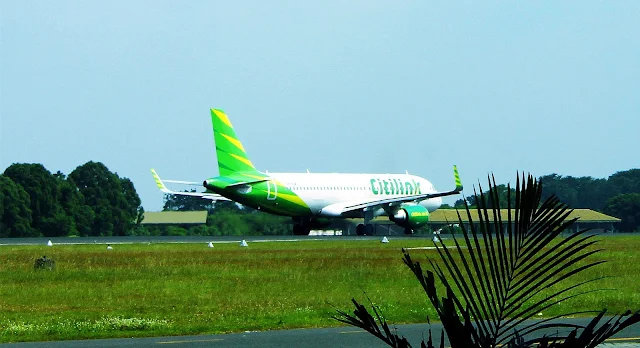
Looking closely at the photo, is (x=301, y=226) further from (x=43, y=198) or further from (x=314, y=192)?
(x=43, y=198)

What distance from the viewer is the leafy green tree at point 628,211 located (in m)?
123

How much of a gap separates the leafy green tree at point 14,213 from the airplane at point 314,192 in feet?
119

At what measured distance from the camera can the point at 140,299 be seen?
25.6 metres

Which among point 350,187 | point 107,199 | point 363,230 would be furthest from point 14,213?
point 350,187

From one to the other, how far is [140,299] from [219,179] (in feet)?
124

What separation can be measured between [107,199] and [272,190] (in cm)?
6948

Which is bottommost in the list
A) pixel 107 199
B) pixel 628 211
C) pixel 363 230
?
pixel 363 230

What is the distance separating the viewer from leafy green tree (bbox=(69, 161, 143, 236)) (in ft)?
417

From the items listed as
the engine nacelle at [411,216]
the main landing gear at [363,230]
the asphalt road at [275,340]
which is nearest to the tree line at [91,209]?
the main landing gear at [363,230]

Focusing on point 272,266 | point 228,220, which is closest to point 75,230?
point 228,220

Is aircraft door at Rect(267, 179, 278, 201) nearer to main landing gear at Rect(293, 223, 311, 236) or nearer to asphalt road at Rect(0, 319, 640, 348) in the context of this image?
main landing gear at Rect(293, 223, 311, 236)

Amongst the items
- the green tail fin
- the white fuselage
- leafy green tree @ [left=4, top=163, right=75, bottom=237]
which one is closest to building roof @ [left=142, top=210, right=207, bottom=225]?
leafy green tree @ [left=4, top=163, right=75, bottom=237]

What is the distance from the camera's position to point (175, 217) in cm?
14975

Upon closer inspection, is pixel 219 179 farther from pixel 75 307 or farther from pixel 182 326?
pixel 182 326
